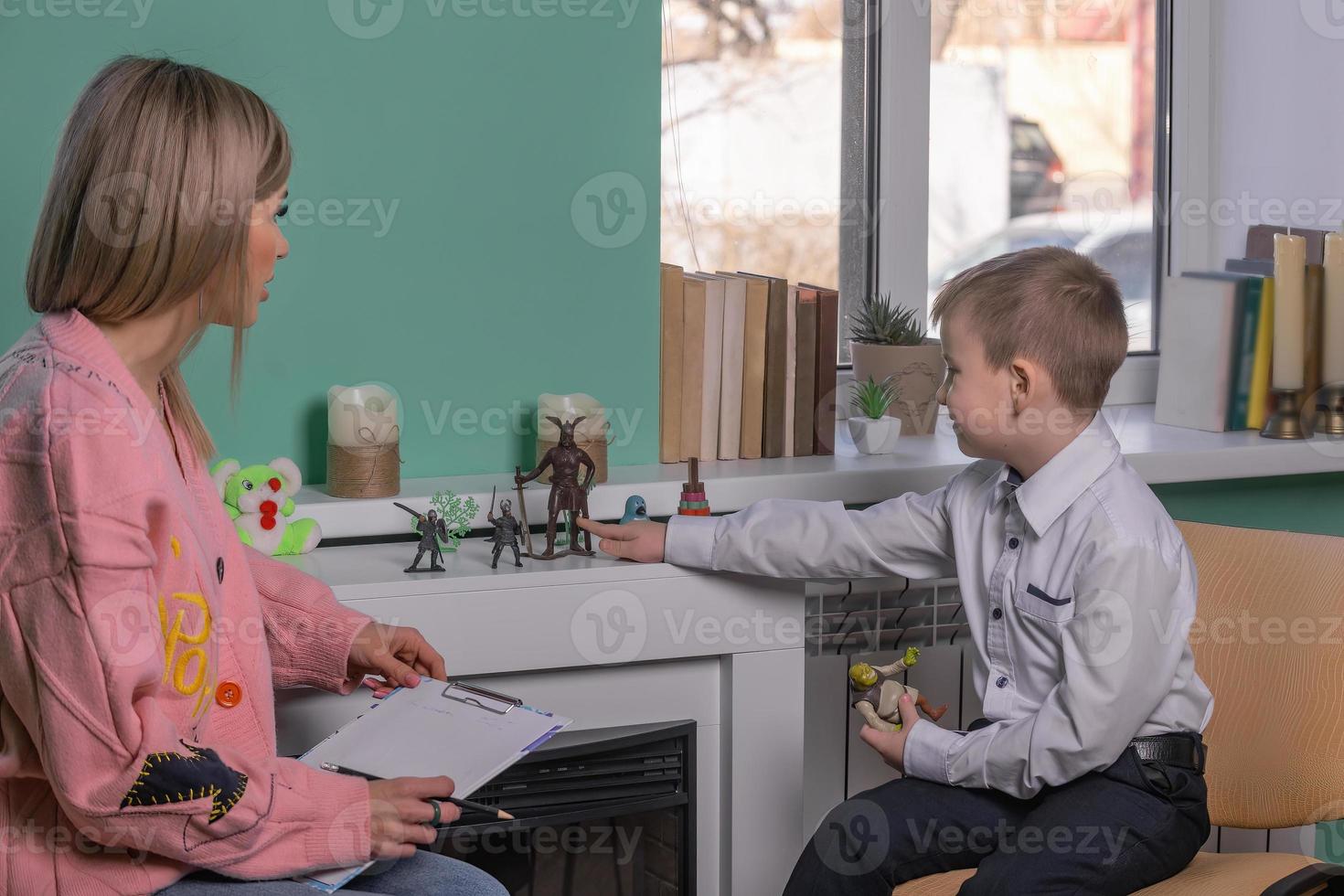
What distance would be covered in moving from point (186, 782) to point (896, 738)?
73 cm

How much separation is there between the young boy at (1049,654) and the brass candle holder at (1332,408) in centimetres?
75

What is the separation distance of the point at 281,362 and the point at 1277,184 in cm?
159

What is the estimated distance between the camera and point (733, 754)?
5.26 ft

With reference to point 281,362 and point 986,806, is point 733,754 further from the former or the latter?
point 281,362

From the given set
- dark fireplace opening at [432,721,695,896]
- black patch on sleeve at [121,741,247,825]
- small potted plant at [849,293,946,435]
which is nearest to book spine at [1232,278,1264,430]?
small potted plant at [849,293,946,435]

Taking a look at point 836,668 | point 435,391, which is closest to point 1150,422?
point 836,668

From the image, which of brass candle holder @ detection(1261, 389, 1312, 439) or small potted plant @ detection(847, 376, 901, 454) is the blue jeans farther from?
brass candle holder @ detection(1261, 389, 1312, 439)

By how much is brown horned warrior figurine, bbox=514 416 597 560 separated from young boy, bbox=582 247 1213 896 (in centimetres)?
40

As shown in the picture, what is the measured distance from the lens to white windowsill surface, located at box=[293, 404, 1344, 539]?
5.26ft

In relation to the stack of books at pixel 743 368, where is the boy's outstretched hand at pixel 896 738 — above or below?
below

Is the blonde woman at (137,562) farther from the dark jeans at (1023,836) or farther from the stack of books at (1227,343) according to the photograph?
the stack of books at (1227,343)

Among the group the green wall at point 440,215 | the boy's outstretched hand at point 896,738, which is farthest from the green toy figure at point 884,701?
the green wall at point 440,215

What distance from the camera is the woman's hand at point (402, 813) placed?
106 cm

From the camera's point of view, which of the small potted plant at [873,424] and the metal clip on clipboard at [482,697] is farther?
the small potted plant at [873,424]
